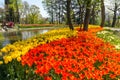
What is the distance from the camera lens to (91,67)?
8656 millimetres

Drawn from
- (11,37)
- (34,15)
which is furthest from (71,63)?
(34,15)

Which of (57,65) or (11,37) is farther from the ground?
(57,65)

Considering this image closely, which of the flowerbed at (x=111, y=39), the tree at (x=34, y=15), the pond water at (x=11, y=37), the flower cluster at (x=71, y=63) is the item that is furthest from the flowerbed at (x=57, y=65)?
the tree at (x=34, y=15)

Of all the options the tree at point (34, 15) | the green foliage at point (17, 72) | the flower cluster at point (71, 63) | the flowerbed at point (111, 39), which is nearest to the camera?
the green foliage at point (17, 72)

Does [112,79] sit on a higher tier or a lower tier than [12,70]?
lower

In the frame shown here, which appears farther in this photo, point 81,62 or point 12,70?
point 81,62

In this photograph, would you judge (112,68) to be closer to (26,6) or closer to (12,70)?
(12,70)

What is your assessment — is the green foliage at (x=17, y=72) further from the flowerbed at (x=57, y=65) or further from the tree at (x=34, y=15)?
the tree at (x=34, y=15)

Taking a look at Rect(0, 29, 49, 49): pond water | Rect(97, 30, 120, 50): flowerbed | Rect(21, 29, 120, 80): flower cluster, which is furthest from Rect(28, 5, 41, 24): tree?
Rect(21, 29, 120, 80): flower cluster

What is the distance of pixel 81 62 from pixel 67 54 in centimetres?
83

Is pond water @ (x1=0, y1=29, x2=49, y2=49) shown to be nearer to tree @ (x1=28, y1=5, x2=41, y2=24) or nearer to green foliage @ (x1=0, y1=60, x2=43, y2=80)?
green foliage @ (x1=0, y1=60, x2=43, y2=80)

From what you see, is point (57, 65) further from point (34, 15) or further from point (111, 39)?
point (34, 15)

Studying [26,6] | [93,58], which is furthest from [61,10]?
[93,58]

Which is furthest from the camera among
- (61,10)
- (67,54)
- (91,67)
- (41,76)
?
(61,10)
